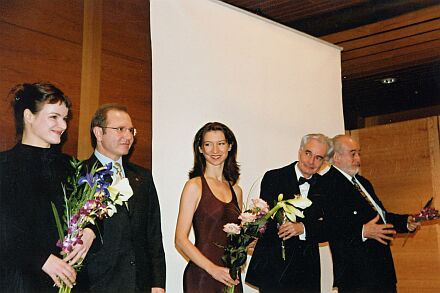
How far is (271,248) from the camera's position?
4.04 m

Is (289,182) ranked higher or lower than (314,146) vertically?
lower

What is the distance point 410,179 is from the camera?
6.38 metres

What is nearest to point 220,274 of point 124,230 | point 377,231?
point 124,230

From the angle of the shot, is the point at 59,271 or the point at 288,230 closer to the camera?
the point at 59,271

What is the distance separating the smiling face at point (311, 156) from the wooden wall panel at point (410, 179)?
233cm

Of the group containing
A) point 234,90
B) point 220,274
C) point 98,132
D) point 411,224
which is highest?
point 234,90

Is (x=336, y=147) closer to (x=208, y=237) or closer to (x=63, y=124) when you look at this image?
(x=208, y=237)

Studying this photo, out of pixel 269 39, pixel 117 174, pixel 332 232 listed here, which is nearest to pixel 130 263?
pixel 117 174

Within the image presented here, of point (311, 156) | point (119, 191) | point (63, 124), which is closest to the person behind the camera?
point (119, 191)

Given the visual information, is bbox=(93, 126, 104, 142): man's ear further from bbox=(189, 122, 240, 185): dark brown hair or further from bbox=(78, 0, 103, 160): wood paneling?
bbox=(189, 122, 240, 185): dark brown hair

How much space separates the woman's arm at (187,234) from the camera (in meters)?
3.45

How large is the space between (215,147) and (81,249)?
3.93 feet

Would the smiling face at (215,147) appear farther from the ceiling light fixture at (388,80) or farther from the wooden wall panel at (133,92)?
the ceiling light fixture at (388,80)

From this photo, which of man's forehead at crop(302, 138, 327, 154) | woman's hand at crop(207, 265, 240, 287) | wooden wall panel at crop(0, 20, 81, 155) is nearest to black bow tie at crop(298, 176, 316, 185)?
man's forehead at crop(302, 138, 327, 154)
